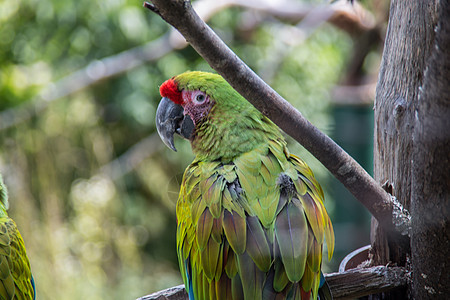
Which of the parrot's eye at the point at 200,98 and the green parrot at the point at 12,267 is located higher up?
the parrot's eye at the point at 200,98

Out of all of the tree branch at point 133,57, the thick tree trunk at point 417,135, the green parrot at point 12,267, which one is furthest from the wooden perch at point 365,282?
the tree branch at point 133,57

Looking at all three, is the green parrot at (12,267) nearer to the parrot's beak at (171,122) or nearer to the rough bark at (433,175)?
the parrot's beak at (171,122)

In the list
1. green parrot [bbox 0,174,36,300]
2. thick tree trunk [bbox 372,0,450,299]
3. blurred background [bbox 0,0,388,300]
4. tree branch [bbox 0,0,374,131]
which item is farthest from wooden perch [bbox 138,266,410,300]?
tree branch [bbox 0,0,374,131]

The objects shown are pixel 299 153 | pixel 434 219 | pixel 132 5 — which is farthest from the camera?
pixel 132 5

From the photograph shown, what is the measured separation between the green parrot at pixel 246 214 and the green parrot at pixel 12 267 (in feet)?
0.96

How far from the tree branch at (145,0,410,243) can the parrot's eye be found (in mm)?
266

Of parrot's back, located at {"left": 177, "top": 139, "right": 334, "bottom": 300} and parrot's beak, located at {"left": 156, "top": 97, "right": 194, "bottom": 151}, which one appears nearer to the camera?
parrot's back, located at {"left": 177, "top": 139, "right": 334, "bottom": 300}

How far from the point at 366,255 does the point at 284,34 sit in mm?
1936

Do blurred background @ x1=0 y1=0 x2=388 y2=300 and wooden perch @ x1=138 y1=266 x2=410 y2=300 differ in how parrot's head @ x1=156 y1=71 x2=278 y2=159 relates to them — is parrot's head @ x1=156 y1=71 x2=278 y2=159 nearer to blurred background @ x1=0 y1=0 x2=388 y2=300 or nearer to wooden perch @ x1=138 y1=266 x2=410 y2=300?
wooden perch @ x1=138 y1=266 x2=410 y2=300

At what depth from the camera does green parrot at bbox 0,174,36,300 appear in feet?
2.49

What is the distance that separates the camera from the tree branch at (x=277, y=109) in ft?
1.79

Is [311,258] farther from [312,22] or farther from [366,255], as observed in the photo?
[312,22]

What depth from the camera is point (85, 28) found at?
2391mm

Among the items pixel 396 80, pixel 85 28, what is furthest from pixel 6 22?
pixel 396 80
